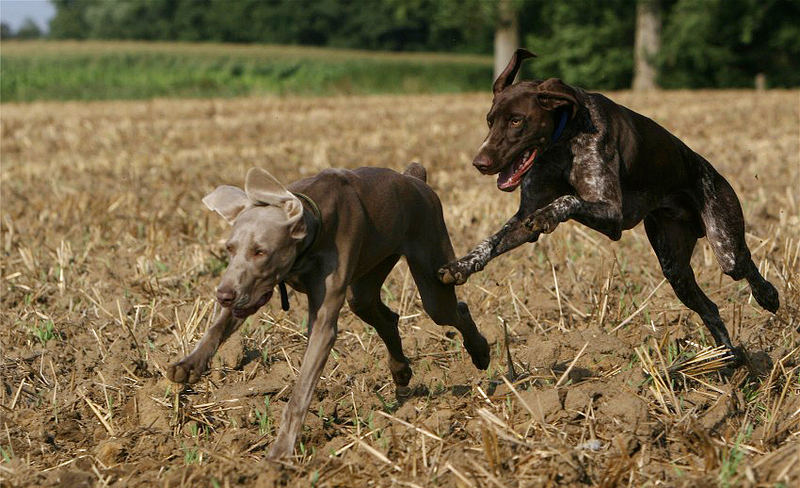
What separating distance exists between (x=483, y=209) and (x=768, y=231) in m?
2.65

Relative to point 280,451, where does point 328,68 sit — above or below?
below

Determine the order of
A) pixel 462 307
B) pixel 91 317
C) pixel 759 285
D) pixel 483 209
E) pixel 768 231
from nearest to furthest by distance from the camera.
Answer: pixel 462 307
pixel 759 285
pixel 91 317
pixel 768 231
pixel 483 209

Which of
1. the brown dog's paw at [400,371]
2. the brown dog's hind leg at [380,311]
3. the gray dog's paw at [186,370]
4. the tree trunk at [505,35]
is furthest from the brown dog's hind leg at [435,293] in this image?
the tree trunk at [505,35]

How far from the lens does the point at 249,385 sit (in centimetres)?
518

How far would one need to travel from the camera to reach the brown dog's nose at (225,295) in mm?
3678

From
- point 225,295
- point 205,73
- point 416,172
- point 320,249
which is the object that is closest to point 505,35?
point 205,73

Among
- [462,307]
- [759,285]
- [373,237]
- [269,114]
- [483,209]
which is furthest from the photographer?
[269,114]

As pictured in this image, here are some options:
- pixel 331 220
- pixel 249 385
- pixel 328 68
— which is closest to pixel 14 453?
pixel 249 385

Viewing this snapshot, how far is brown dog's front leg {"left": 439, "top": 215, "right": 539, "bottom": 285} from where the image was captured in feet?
14.9

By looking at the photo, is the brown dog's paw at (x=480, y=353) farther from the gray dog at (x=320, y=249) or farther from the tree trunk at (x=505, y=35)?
the tree trunk at (x=505, y=35)

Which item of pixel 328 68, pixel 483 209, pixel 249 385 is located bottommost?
pixel 328 68

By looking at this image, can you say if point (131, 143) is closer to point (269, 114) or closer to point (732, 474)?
point (269, 114)

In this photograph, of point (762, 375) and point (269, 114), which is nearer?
point (762, 375)

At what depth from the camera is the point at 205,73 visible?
4878 cm
